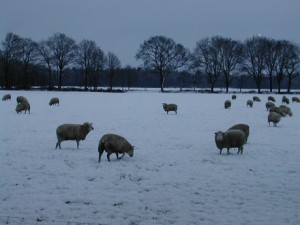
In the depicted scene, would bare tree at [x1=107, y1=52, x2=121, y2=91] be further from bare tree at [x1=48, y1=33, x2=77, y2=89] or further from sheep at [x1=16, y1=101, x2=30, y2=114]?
sheep at [x1=16, y1=101, x2=30, y2=114]

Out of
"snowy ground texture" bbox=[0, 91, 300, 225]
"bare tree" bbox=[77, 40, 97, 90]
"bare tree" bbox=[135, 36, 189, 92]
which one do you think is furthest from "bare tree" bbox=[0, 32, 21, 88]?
"snowy ground texture" bbox=[0, 91, 300, 225]

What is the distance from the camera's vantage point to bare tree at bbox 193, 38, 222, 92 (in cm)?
8188

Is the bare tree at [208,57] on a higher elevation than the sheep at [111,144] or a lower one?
higher

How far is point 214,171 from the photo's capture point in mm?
11242

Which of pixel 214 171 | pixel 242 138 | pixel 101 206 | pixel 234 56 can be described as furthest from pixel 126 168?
pixel 234 56

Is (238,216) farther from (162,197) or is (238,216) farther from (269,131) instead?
(269,131)

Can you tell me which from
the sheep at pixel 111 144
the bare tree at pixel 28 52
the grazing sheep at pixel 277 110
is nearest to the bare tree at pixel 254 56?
the bare tree at pixel 28 52

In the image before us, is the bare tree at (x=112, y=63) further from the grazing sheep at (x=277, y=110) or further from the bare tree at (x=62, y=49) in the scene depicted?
the grazing sheep at (x=277, y=110)

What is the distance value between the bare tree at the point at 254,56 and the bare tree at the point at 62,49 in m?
34.9

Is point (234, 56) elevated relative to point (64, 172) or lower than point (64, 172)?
elevated

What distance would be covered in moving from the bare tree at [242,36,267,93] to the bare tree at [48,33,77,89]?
34.9 metres

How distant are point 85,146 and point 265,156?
6.36 m

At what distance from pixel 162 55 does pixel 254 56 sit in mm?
18256

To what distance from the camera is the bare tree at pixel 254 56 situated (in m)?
80.6
